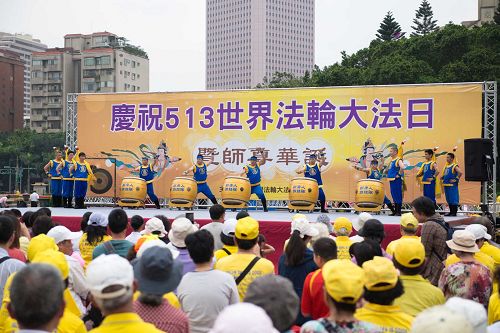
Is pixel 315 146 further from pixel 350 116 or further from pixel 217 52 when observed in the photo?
pixel 217 52

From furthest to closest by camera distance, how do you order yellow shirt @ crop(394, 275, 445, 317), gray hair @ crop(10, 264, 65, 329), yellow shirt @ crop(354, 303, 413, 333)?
yellow shirt @ crop(394, 275, 445, 317) < yellow shirt @ crop(354, 303, 413, 333) < gray hair @ crop(10, 264, 65, 329)

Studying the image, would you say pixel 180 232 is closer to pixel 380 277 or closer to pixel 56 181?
pixel 380 277

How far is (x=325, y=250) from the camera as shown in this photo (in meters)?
3.54

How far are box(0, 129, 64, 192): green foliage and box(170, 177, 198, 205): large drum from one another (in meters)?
40.1

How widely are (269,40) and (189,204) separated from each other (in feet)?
308

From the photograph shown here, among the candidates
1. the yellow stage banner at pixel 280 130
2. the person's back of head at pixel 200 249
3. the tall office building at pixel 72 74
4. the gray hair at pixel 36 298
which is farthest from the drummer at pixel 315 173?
the tall office building at pixel 72 74

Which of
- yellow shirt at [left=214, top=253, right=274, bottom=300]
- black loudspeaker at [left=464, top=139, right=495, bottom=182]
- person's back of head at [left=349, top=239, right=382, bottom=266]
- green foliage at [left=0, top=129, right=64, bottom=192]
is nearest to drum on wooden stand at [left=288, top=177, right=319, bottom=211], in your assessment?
black loudspeaker at [left=464, top=139, right=495, bottom=182]

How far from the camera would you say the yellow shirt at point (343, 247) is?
4559 mm

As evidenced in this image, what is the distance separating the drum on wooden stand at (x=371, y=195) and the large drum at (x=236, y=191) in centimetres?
227

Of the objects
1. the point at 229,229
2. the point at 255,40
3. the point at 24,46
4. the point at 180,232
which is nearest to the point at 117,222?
the point at 180,232

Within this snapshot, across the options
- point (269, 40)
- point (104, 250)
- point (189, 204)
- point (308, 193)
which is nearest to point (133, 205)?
point (189, 204)

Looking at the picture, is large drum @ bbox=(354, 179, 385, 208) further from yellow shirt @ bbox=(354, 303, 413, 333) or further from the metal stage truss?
yellow shirt @ bbox=(354, 303, 413, 333)

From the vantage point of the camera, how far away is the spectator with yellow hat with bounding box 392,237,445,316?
3.11 m

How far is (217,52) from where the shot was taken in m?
109
